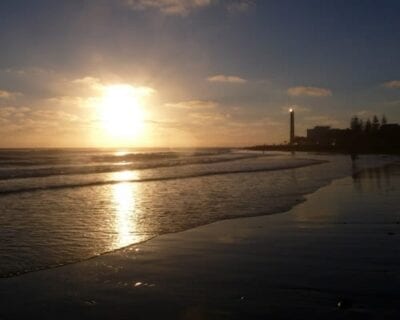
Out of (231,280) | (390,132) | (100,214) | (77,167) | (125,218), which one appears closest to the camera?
(231,280)

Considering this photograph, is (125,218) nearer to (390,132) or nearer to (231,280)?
(231,280)

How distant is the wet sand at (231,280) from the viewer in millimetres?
6312

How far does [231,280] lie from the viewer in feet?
25.3

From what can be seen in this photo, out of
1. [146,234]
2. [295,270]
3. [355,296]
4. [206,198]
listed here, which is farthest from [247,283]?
[206,198]

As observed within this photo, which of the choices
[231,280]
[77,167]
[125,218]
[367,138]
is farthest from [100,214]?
[367,138]

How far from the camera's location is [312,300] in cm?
660

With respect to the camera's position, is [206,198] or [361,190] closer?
[206,198]

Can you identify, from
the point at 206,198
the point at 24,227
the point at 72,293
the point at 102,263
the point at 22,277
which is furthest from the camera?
Answer: the point at 206,198

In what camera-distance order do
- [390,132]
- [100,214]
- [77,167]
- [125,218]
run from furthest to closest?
1. [390,132]
2. [77,167]
3. [100,214]
4. [125,218]

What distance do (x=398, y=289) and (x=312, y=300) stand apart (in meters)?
1.49

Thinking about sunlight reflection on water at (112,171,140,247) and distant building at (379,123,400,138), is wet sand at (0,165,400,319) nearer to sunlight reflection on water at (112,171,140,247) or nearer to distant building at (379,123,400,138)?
sunlight reflection on water at (112,171,140,247)

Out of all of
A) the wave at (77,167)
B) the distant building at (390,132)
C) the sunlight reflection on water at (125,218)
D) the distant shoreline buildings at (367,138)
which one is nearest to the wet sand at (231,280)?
the sunlight reflection on water at (125,218)

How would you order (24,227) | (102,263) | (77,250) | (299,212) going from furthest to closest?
(299,212)
(24,227)
(77,250)
(102,263)

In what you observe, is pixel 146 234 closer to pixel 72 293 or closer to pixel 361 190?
pixel 72 293
